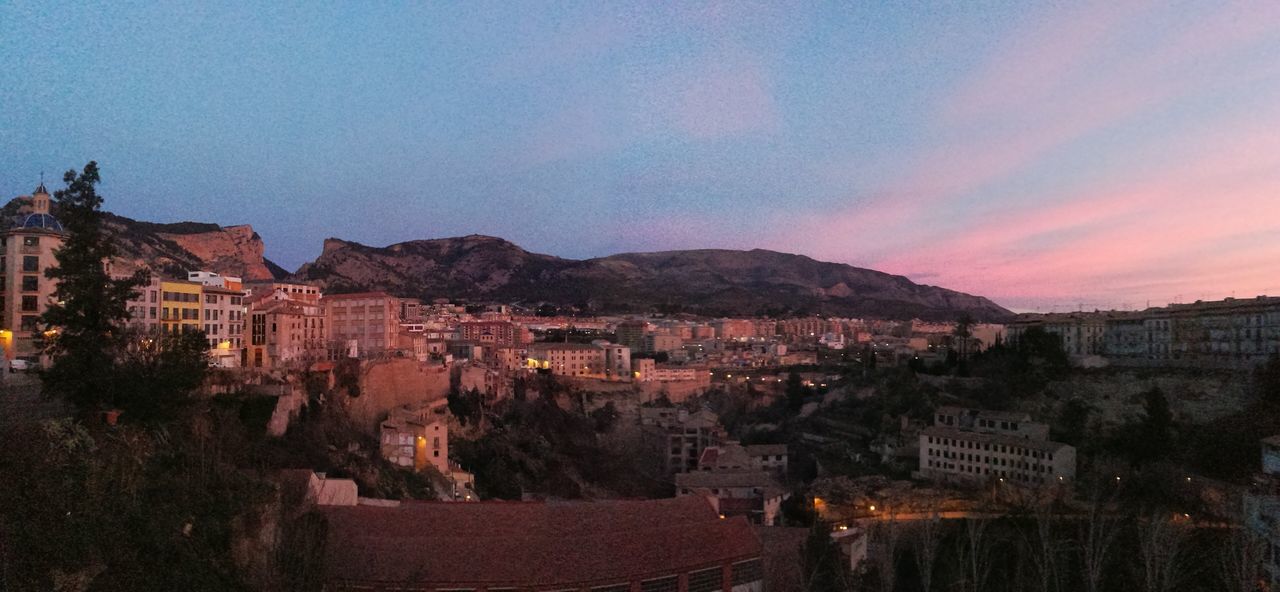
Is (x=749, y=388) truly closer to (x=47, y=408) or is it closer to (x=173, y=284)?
(x=173, y=284)

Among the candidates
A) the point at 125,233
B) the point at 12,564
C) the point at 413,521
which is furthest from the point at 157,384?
the point at 125,233

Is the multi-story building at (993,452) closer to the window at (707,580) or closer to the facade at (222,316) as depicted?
the window at (707,580)

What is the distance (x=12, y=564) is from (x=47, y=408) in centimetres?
940

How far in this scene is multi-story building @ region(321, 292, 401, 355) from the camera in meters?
45.4

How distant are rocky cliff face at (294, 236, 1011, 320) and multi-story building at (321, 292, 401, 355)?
157 feet

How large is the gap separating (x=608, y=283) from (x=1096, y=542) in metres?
125

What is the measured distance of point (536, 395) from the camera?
158 feet

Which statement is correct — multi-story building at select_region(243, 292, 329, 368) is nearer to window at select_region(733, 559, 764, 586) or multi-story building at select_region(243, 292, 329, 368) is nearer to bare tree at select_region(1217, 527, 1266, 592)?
window at select_region(733, 559, 764, 586)

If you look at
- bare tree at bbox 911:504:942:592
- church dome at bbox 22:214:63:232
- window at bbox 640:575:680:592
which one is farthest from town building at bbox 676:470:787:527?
church dome at bbox 22:214:63:232

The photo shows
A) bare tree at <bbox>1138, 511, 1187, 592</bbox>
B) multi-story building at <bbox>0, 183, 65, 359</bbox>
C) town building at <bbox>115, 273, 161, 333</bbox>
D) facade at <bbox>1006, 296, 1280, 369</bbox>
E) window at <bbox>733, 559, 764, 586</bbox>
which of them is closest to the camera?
bare tree at <bbox>1138, 511, 1187, 592</bbox>

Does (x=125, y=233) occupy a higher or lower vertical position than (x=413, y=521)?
higher

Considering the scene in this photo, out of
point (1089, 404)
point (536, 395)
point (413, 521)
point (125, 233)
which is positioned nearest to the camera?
point (413, 521)

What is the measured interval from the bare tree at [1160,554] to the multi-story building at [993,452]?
1001 cm

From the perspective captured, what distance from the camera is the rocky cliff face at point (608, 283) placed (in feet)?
378
